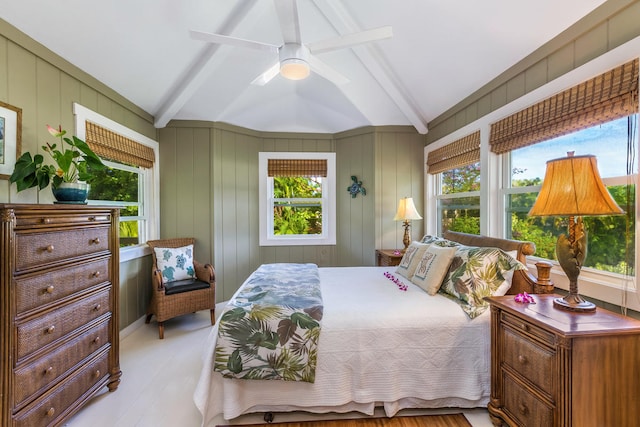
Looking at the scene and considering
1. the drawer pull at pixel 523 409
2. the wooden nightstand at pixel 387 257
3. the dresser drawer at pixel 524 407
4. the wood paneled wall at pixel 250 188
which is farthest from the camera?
the wood paneled wall at pixel 250 188

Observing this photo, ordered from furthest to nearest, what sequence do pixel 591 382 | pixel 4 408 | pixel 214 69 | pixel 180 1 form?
pixel 214 69, pixel 180 1, pixel 4 408, pixel 591 382

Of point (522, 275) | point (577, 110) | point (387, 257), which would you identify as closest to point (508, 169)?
point (577, 110)

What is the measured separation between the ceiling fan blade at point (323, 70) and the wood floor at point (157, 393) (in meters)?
2.39

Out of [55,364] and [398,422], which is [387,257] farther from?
[55,364]

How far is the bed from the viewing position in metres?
1.73

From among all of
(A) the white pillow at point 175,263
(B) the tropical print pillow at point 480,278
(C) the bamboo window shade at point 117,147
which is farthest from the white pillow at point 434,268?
(C) the bamboo window shade at point 117,147

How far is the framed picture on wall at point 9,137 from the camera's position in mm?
1800

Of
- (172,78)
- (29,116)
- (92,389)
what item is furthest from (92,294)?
(172,78)

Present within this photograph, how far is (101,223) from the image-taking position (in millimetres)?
2012

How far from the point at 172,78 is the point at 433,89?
279 centimetres

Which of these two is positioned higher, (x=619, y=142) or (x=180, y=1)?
(x=180, y=1)

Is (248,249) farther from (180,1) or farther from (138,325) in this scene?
(180,1)

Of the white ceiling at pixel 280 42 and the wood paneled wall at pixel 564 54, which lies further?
the white ceiling at pixel 280 42

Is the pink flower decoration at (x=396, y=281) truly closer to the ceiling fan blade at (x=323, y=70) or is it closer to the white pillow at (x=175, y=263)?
the ceiling fan blade at (x=323, y=70)
